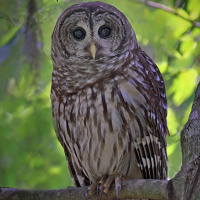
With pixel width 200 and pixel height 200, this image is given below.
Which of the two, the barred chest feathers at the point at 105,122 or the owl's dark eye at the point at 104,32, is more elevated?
the owl's dark eye at the point at 104,32

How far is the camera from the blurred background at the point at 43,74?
3.36 meters

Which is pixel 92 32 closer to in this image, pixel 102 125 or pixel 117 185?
pixel 102 125

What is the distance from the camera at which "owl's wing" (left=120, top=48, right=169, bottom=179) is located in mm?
3230

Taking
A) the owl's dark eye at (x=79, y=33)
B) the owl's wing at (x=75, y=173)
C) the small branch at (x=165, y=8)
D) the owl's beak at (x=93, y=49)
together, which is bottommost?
the owl's wing at (x=75, y=173)

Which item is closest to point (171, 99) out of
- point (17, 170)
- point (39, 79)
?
point (39, 79)

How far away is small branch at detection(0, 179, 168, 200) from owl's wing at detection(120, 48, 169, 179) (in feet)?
1.34

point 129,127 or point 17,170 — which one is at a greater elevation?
point 129,127

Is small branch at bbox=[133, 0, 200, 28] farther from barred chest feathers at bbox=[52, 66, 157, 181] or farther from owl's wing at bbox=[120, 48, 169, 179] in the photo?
barred chest feathers at bbox=[52, 66, 157, 181]

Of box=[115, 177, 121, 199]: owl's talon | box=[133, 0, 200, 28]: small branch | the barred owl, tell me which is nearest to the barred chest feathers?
the barred owl

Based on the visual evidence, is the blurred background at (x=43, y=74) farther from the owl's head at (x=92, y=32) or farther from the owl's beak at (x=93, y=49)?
the owl's beak at (x=93, y=49)

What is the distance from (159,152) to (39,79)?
1046 millimetres

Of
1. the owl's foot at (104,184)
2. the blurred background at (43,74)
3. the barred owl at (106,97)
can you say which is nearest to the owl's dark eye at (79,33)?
the barred owl at (106,97)

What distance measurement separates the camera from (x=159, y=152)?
3393 mm

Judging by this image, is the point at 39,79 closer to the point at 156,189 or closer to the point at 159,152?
the point at 159,152
